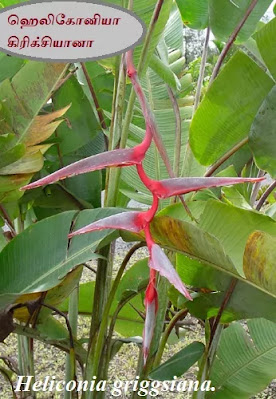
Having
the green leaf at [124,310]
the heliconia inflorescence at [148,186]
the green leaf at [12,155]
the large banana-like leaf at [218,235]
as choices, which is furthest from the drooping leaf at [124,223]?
the green leaf at [124,310]

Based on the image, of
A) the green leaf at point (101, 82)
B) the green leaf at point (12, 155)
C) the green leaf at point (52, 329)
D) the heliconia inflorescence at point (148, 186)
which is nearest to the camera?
the heliconia inflorescence at point (148, 186)

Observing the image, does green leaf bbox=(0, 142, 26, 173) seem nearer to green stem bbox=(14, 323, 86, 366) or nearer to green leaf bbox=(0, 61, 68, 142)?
green leaf bbox=(0, 61, 68, 142)

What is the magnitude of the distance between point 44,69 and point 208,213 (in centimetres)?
24

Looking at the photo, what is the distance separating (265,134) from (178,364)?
10.4 inches

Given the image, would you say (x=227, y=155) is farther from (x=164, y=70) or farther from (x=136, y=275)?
(x=136, y=275)

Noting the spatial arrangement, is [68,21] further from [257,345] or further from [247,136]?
[257,345]

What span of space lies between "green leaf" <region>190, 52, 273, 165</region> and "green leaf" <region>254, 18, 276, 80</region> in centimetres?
2

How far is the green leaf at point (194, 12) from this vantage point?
0.59 meters

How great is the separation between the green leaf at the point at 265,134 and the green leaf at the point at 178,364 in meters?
0.22

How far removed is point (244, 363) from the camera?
0.63m

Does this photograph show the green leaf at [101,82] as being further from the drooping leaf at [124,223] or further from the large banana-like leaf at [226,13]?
the drooping leaf at [124,223]

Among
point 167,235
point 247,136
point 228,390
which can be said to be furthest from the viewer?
point 228,390

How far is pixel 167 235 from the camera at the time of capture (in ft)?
1.24

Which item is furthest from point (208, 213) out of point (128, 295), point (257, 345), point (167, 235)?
point (257, 345)
